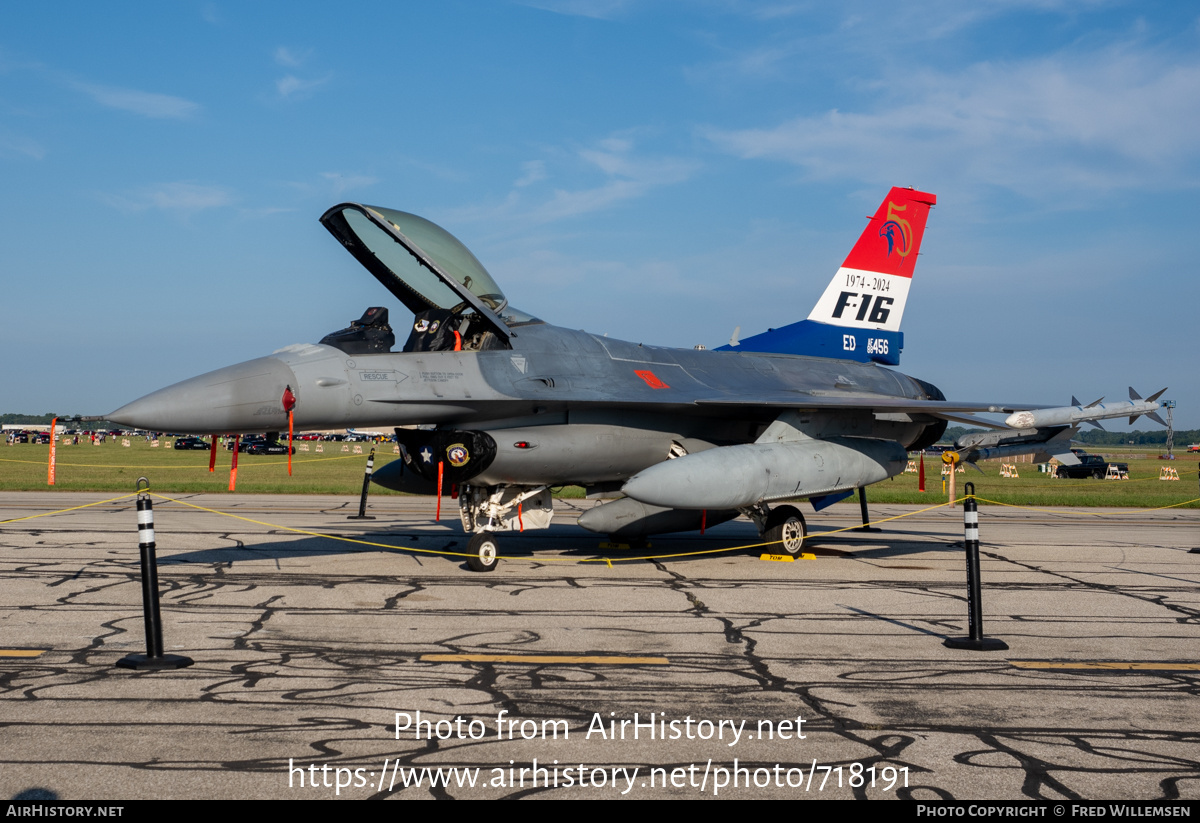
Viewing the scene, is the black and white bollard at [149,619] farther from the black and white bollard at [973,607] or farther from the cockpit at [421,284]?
the black and white bollard at [973,607]

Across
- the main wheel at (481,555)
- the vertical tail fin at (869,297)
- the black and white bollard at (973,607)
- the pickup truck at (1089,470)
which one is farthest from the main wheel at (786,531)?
the pickup truck at (1089,470)

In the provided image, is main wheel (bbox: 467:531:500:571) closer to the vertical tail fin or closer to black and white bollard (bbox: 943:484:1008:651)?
black and white bollard (bbox: 943:484:1008:651)

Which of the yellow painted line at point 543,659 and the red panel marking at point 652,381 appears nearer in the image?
the yellow painted line at point 543,659

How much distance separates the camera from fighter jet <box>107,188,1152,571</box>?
32.5ft

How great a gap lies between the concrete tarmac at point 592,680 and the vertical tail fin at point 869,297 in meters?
5.37

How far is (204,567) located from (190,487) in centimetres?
1910

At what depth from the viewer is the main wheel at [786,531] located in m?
13.1

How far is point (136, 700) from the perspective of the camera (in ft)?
17.4

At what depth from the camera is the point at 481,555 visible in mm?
10969

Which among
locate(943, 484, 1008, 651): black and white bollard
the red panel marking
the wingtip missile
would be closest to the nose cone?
the red panel marking

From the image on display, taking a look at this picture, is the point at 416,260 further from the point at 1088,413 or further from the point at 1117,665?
the point at 1088,413

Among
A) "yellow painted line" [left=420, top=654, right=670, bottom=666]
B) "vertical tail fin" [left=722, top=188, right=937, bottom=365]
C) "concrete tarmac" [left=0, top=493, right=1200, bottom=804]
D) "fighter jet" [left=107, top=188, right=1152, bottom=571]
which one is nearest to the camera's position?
"concrete tarmac" [left=0, top=493, right=1200, bottom=804]

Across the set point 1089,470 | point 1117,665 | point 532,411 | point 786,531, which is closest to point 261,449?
point 1089,470

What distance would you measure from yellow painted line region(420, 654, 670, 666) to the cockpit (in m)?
4.70
